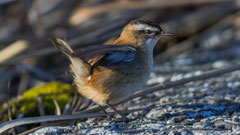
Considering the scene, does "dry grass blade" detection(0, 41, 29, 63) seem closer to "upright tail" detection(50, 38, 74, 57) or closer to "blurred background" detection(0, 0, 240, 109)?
"blurred background" detection(0, 0, 240, 109)

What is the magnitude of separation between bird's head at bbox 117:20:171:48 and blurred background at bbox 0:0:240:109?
248 cm

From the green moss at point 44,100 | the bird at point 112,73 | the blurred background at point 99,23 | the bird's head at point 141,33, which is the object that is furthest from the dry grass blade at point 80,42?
the bird at point 112,73

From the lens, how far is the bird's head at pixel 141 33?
366 centimetres

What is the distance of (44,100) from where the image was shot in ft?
13.8

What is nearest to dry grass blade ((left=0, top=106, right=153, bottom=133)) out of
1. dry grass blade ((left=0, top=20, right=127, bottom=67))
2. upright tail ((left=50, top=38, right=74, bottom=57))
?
upright tail ((left=50, top=38, right=74, bottom=57))

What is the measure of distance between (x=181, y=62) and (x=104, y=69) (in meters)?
2.85

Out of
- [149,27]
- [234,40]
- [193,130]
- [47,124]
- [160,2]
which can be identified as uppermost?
[160,2]

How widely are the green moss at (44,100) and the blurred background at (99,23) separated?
1.52 metres

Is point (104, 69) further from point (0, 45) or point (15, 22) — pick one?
point (15, 22)

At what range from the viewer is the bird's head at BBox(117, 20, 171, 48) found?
3.66 meters

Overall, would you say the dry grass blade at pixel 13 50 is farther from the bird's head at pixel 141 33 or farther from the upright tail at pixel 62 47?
the upright tail at pixel 62 47

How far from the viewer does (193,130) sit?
2941mm

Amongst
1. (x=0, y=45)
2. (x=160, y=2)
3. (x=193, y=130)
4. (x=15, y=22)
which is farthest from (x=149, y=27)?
(x=15, y=22)

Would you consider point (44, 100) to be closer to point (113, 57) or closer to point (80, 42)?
point (113, 57)
